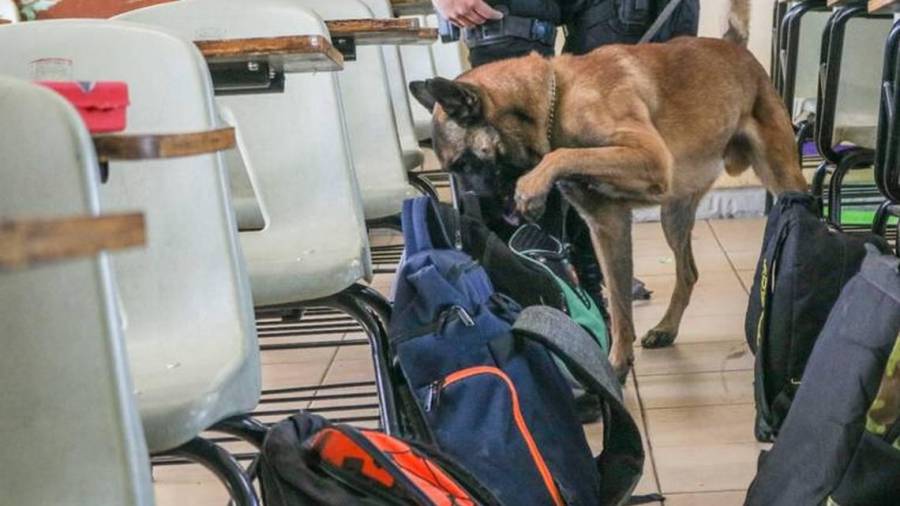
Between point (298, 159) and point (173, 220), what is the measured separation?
54 cm

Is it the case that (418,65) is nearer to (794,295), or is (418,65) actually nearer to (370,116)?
(370,116)

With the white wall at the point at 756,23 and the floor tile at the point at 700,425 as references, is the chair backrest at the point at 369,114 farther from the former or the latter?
the white wall at the point at 756,23

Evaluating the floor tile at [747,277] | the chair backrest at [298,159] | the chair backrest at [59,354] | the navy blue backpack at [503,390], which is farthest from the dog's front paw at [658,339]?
the chair backrest at [59,354]

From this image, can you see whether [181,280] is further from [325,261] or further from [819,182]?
[819,182]

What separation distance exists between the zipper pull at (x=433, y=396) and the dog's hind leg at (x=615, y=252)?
106cm

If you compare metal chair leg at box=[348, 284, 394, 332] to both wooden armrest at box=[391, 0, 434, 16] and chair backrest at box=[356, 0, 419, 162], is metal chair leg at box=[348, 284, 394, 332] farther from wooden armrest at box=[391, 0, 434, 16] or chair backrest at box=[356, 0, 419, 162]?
wooden armrest at box=[391, 0, 434, 16]

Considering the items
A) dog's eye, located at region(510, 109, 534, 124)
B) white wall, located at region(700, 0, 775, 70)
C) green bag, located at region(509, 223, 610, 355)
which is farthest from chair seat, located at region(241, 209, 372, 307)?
white wall, located at region(700, 0, 775, 70)

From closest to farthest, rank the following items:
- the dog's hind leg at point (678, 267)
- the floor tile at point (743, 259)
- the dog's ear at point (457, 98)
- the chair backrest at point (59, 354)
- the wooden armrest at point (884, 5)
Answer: the chair backrest at point (59, 354) → the wooden armrest at point (884, 5) → the dog's ear at point (457, 98) → the dog's hind leg at point (678, 267) → the floor tile at point (743, 259)

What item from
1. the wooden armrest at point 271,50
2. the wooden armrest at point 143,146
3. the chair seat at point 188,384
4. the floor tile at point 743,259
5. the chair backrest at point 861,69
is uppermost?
the wooden armrest at point 143,146

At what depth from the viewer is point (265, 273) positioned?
159 centimetres

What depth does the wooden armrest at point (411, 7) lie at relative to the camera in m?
3.05

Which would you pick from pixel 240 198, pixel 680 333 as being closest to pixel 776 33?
pixel 680 333

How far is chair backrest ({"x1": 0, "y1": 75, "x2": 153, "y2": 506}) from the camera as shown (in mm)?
777

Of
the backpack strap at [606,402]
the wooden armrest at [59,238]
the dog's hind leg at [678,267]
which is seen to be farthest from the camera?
the dog's hind leg at [678,267]
